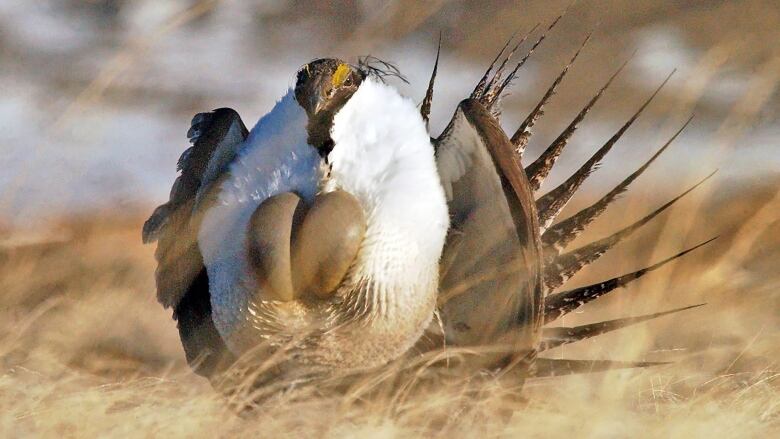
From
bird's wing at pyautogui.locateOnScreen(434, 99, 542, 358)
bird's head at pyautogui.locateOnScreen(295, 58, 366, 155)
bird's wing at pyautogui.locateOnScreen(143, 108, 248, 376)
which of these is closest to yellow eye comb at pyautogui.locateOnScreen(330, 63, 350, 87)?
bird's head at pyautogui.locateOnScreen(295, 58, 366, 155)

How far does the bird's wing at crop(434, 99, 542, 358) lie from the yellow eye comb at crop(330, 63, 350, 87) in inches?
15.1

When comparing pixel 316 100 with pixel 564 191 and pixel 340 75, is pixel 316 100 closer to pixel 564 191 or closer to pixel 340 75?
pixel 340 75

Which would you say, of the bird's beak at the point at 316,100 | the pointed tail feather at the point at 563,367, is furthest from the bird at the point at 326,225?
the pointed tail feather at the point at 563,367

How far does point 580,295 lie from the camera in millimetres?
3316

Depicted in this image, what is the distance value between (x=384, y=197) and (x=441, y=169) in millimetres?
309

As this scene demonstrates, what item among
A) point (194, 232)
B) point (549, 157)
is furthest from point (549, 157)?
point (194, 232)

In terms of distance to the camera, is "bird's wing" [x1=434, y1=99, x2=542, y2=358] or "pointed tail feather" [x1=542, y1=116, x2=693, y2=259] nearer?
"bird's wing" [x1=434, y1=99, x2=542, y2=358]

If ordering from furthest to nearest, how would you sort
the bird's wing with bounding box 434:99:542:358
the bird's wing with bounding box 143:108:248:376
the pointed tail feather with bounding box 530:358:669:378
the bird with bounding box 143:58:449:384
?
the bird's wing with bounding box 143:108:248:376 → the pointed tail feather with bounding box 530:358:669:378 → the bird's wing with bounding box 434:99:542:358 → the bird with bounding box 143:58:449:384

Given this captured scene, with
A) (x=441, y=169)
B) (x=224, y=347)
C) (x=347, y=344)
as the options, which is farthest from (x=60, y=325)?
(x=441, y=169)

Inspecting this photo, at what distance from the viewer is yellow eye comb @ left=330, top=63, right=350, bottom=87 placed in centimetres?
301

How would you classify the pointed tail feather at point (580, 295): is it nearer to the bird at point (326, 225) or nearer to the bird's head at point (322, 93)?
the bird at point (326, 225)

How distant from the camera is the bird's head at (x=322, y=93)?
114 inches

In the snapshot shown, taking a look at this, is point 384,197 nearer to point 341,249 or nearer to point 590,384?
point 341,249

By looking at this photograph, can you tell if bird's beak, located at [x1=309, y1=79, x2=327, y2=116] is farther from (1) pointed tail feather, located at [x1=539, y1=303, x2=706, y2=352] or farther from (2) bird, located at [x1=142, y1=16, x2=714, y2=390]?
(1) pointed tail feather, located at [x1=539, y1=303, x2=706, y2=352]
